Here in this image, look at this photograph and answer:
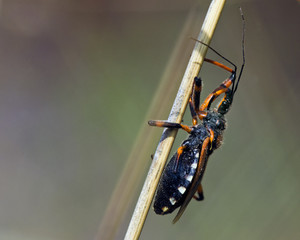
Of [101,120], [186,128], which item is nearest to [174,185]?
[186,128]

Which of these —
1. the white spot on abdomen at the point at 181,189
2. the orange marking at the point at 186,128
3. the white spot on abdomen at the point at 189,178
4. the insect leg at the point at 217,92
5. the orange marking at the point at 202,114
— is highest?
the insect leg at the point at 217,92

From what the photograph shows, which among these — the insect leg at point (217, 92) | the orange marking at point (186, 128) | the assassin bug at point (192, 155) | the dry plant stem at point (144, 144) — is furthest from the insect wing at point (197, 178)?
the dry plant stem at point (144, 144)

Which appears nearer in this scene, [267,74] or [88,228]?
[88,228]

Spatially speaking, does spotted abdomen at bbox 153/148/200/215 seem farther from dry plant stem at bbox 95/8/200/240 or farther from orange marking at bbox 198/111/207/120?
dry plant stem at bbox 95/8/200/240

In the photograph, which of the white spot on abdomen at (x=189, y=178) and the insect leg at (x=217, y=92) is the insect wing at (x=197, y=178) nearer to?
the white spot on abdomen at (x=189, y=178)

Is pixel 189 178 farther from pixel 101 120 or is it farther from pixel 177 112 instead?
pixel 101 120

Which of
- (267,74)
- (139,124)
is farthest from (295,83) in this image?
(139,124)

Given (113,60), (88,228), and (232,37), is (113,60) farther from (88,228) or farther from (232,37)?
(88,228)
